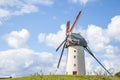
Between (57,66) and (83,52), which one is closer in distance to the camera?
(83,52)

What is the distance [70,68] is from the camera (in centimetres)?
6600

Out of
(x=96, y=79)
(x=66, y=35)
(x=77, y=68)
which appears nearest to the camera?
(x=96, y=79)

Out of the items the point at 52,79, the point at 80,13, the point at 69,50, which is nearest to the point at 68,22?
the point at 80,13

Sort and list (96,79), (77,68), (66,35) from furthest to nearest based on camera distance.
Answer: (66,35) → (77,68) → (96,79)

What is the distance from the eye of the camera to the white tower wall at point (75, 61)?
215 feet

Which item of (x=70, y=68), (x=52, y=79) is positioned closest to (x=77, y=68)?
(x=70, y=68)

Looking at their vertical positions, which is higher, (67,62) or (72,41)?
(72,41)

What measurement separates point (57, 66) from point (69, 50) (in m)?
7.04

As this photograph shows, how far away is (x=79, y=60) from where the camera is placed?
216 feet

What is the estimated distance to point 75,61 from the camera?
65.6 meters

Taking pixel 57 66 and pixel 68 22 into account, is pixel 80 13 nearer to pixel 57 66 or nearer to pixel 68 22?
pixel 68 22

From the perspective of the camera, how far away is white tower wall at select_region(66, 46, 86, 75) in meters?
65.6

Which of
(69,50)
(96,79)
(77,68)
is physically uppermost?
(69,50)

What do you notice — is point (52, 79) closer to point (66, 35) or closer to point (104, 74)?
point (104, 74)
